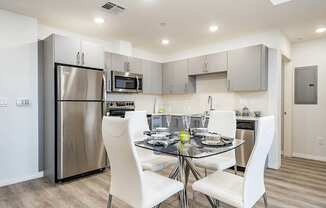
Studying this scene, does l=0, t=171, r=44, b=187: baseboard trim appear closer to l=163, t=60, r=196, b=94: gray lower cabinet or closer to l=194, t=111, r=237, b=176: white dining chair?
l=194, t=111, r=237, b=176: white dining chair

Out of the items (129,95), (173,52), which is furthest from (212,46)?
(129,95)

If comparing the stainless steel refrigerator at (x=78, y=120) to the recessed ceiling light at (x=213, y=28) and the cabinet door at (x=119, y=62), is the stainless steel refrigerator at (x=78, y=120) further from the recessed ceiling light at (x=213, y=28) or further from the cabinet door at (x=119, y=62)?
the recessed ceiling light at (x=213, y=28)

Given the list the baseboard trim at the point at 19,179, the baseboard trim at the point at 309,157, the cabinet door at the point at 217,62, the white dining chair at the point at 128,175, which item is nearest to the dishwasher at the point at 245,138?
the cabinet door at the point at 217,62

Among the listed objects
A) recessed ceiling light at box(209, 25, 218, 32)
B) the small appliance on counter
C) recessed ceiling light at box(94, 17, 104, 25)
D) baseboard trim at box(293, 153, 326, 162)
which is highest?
recessed ceiling light at box(94, 17, 104, 25)

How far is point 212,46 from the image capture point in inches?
178

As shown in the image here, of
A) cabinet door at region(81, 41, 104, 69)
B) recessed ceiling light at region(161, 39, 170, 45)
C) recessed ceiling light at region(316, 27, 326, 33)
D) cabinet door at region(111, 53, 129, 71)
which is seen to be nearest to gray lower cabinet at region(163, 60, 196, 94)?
recessed ceiling light at region(161, 39, 170, 45)

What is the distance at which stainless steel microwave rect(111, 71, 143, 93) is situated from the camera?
4.02 m

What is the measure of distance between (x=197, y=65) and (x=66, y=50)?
2.66 m

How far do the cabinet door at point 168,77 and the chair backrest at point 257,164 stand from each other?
11.2ft

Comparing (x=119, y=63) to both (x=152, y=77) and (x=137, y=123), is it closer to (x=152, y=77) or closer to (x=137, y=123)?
(x=152, y=77)

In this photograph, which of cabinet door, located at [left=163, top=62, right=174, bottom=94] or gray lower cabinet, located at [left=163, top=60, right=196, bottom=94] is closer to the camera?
gray lower cabinet, located at [left=163, top=60, right=196, bottom=94]

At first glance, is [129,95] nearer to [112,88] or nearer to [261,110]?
[112,88]

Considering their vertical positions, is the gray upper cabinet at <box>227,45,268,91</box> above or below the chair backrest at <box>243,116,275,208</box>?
above

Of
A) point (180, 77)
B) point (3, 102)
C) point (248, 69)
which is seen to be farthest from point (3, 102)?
point (248, 69)
